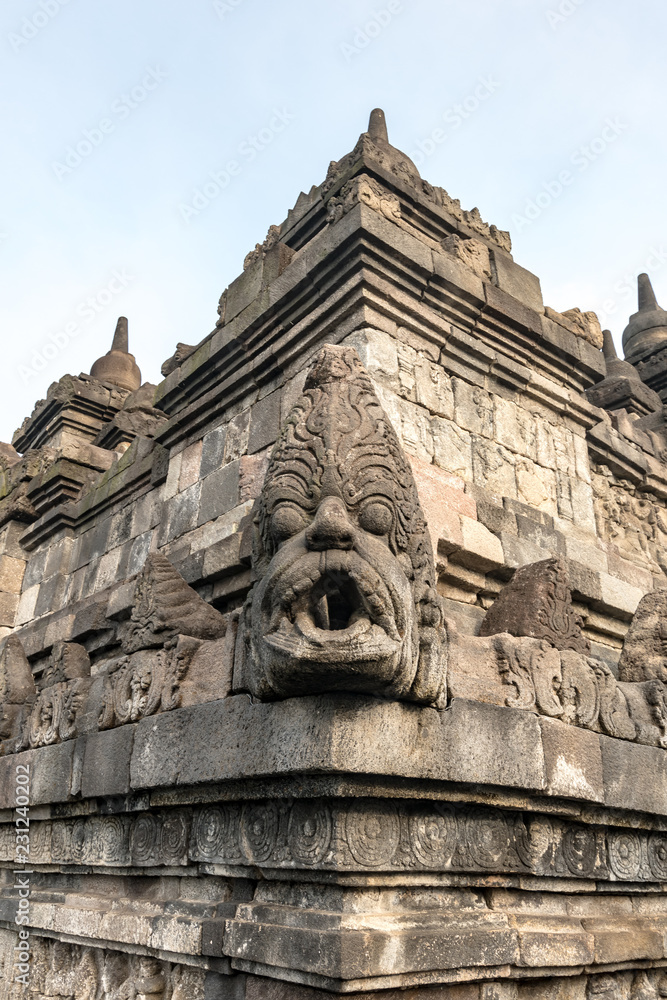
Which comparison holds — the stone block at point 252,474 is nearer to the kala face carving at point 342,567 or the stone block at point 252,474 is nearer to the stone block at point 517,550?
the stone block at point 517,550

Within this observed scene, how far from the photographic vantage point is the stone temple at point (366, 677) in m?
2.77

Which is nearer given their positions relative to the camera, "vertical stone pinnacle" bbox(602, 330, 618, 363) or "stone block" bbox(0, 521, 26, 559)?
"stone block" bbox(0, 521, 26, 559)

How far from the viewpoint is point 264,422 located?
17.3 feet

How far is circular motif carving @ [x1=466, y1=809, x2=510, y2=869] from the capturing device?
310 cm

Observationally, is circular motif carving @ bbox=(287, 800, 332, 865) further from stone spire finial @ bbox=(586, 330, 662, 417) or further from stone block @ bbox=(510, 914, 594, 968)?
stone spire finial @ bbox=(586, 330, 662, 417)

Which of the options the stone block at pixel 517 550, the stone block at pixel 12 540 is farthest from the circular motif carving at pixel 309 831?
the stone block at pixel 12 540

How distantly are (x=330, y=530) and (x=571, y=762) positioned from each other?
1521 millimetres

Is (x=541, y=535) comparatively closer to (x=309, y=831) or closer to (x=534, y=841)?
(x=534, y=841)

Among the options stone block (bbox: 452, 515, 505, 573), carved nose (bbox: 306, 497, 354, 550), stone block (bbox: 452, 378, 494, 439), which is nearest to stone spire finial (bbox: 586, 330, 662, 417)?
stone block (bbox: 452, 378, 494, 439)

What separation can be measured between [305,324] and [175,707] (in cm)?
262

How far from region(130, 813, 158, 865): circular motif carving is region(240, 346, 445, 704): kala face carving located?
46.9 inches

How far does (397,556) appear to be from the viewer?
3023mm

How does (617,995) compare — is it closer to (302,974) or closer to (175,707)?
(302,974)

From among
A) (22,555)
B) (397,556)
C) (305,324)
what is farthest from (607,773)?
(22,555)
